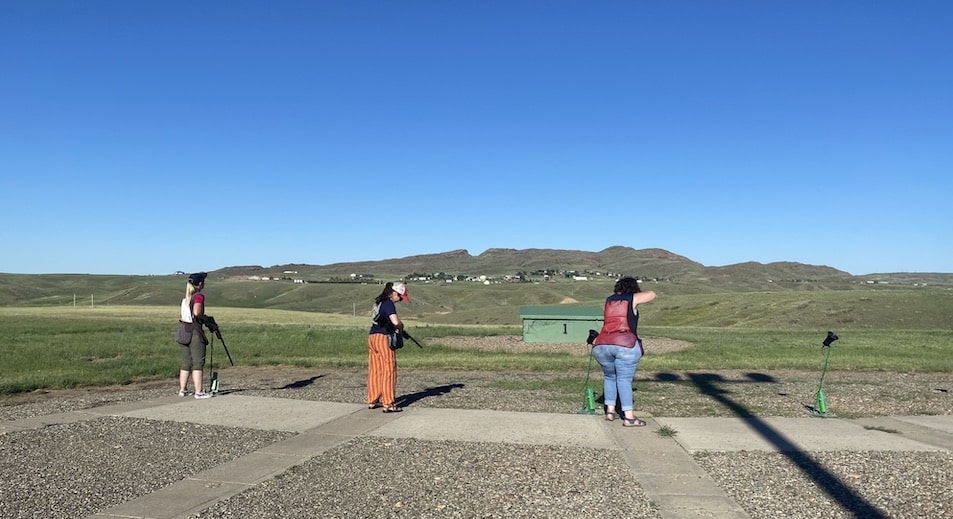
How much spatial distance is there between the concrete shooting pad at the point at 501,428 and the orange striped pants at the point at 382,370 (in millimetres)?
369

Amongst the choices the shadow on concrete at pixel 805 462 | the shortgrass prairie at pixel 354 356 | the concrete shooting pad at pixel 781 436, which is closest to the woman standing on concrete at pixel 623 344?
the concrete shooting pad at pixel 781 436

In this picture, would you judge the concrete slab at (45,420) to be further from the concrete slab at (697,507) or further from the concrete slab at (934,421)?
the concrete slab at (934,421)

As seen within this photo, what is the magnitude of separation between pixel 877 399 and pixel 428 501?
28.8 ft

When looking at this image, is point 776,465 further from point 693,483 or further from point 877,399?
point 877,399

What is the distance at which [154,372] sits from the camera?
50.0ft

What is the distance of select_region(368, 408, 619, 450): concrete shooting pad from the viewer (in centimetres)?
773

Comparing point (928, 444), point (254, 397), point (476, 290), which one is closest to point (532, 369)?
point (254, 397)

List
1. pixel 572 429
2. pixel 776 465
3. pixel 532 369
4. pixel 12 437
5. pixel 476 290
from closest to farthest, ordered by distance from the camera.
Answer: pixel 776 465 < pixel 12 437 < pixel 572 429 < pixel 532 369 < pixel 476 290

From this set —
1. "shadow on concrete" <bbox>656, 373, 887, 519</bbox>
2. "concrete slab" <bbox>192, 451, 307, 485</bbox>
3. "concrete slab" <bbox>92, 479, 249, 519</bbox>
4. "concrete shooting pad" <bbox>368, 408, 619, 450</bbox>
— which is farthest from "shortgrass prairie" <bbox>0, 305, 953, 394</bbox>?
"concrete slab" <bbox>92, 479, 249, 519</bbox>

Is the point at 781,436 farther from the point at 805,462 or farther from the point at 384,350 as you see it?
the point at 384,350

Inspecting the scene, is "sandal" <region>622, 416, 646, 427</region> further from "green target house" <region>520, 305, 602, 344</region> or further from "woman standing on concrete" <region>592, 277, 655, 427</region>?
"green target house" <region>520, 305, 602, 344</region>

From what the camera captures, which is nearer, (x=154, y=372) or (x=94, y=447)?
(x=94, y=447)

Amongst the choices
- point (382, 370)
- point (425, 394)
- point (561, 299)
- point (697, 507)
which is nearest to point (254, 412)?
point (382, 370)

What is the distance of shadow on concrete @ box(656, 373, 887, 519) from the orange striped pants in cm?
466
